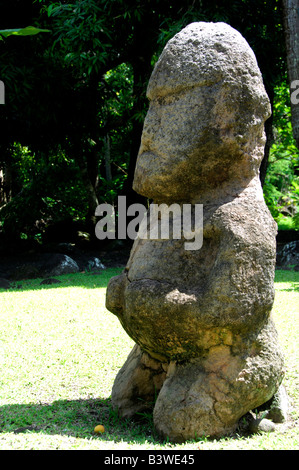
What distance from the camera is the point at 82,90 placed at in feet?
36.5

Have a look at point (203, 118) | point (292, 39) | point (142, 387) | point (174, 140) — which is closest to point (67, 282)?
point (292, 39)

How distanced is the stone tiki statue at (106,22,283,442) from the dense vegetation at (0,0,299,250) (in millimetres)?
5703

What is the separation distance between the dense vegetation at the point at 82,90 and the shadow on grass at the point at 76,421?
6353 millimetres

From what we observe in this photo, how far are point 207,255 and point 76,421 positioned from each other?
1.30 metres

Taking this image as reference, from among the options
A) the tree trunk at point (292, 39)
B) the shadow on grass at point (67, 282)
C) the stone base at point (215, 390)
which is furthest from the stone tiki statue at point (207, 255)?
the tree trunk at point (292, 39)

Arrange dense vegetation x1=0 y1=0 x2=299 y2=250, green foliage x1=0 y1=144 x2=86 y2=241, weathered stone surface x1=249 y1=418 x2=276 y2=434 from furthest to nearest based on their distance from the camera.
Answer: green foliage x1=0 y1=144 x2=86 y2=241, dense vegetation x1=0 y1=0 x2=299 y2=250, weathered stone surface x1=249 y1=418 x2=276 y2=434

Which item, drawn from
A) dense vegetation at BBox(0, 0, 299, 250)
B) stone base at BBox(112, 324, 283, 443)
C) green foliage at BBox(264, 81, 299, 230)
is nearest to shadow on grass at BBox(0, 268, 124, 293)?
dense vegetation at BBox(0, 0, 299, 250)

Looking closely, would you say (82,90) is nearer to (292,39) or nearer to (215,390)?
(292,39)

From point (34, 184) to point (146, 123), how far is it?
32.1ft

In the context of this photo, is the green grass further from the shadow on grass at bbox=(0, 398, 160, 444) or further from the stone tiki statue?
the stone tiki statue

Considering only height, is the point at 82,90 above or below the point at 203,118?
above

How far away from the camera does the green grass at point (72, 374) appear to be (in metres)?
2.93

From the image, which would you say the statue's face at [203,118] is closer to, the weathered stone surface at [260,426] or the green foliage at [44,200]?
the weathered stone surface at [260,426]

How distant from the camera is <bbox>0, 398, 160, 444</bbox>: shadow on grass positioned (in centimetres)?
309
